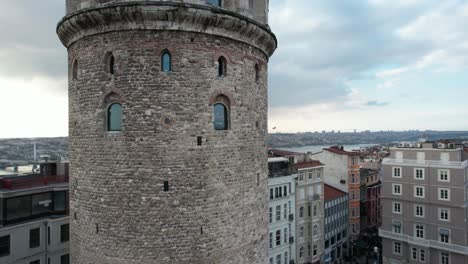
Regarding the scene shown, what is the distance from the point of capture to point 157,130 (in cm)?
990

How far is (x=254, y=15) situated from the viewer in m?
12.3

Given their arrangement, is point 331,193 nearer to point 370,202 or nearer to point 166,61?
point 370,202

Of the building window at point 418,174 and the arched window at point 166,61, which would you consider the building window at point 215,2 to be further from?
the building window at point 418,174

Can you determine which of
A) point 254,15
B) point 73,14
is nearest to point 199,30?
point 254,15

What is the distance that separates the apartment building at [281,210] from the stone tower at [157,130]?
23182 mm

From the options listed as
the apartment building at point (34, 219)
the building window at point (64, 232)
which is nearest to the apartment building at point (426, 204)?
the building window at point (64, 232)

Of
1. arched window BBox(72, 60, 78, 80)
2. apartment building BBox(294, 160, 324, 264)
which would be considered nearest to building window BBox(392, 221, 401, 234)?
apartment building BBox(294, 160, 324, 264)

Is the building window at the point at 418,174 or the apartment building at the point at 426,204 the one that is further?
the building window at the point at 418,174

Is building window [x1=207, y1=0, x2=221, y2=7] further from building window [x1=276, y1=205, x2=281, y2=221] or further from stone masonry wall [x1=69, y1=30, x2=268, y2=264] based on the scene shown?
building window [x1=276, y1=205, x2=281, y2=221]

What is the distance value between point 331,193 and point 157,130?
38941mm

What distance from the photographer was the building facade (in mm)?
43906

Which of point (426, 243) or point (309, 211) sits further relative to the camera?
point (309, 211)

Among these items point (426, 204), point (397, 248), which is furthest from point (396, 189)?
point (397, 248)

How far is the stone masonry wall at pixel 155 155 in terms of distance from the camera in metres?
9.92
